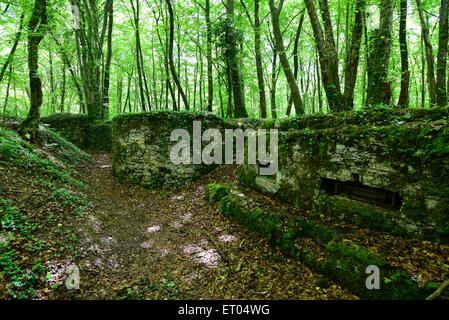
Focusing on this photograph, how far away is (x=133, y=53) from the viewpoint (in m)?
17.6

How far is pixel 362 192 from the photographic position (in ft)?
12.5

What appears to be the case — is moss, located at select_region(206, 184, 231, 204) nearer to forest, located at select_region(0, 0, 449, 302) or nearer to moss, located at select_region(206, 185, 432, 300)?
forest, located at select_region(0, 0, 449, 302)

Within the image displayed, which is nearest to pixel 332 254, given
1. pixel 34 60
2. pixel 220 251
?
pixel 220 251

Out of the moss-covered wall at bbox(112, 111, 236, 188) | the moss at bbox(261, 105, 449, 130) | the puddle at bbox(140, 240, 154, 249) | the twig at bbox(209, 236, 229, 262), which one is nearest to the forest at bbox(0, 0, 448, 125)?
the moss at bbox(261, 105, 449, 130)

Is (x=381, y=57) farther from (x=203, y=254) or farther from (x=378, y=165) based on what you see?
(x=203, y=254)

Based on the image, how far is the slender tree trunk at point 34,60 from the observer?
638 centimetres

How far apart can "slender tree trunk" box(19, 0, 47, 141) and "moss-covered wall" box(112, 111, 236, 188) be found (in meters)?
2.84

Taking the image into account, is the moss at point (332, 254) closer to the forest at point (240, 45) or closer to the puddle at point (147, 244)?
the puddle at point (147, 244)

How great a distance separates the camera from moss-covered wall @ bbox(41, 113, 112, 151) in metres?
13.3

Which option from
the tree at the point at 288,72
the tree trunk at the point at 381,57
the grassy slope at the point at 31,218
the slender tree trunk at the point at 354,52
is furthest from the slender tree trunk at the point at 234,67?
the grassy slope at the point at 31,218

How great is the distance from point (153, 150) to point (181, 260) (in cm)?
492

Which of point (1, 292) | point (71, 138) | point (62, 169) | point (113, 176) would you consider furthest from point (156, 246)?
point (71, 138)
